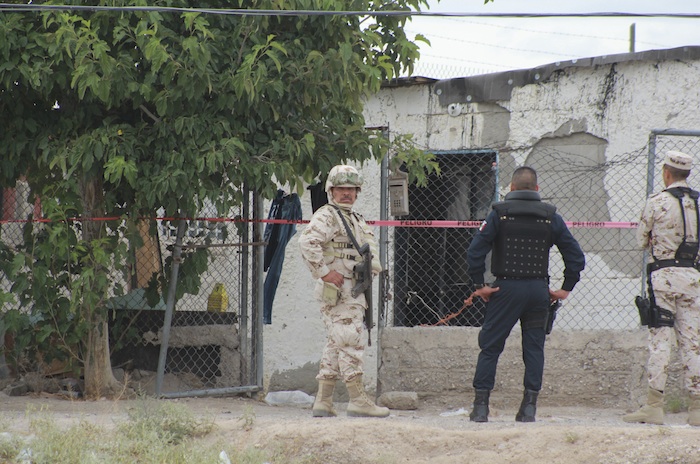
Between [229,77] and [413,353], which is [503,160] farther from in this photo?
[229,77]

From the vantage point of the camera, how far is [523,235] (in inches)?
251

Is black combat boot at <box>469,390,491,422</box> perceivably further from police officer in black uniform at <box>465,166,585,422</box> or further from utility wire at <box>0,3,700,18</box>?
utility wire at <box>0,3,700,18</box>

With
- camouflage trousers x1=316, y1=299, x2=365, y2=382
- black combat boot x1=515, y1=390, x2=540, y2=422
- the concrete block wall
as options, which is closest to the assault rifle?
camouflage trousers x1=316, y1=299, x2=365, y2=382

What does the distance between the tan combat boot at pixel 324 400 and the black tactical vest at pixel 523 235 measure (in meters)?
1.38

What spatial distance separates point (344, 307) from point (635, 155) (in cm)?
337

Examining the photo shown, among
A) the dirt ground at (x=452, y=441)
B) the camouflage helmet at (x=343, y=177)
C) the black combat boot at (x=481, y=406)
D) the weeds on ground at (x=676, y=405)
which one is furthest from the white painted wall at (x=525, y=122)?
the dirt ground at (x=452, y=441)

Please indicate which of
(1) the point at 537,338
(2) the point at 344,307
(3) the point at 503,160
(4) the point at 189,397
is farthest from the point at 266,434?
(3) the point at 503,160

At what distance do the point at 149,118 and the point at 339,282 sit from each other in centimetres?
239

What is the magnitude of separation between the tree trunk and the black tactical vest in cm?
322

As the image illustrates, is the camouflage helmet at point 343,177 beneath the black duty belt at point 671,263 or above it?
above

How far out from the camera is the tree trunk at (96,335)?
7.71 m

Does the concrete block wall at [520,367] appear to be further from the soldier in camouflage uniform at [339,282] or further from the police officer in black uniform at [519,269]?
the soldier in camouflage uniform at [339,282]

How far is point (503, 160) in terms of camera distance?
8.90 meters

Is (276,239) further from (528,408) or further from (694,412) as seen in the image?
(694,412)
